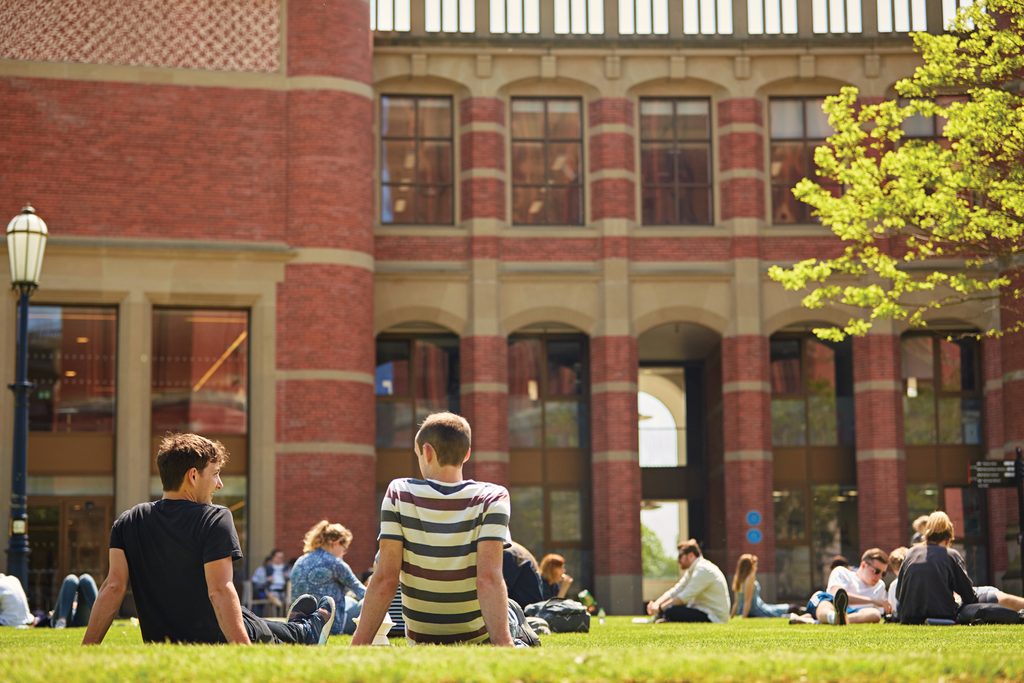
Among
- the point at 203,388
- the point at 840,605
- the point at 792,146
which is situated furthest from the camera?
the point at 792,146

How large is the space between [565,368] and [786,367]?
517cm

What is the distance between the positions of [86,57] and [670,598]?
16869mm

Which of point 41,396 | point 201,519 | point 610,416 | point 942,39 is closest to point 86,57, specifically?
point 41,396

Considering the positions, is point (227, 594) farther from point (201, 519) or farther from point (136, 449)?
point (136, 449)

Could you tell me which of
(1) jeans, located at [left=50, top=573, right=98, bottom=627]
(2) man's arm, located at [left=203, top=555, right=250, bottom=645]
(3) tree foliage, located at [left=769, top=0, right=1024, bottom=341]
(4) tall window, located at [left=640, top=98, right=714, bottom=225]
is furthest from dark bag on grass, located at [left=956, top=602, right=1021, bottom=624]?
(4) tall window, located at [left=640, top=98, right=714, bottom=225]

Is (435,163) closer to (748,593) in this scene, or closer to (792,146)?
(792,146)

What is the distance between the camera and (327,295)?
3153 centimetres

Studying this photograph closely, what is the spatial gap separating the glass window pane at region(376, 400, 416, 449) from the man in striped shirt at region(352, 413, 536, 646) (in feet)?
87.1

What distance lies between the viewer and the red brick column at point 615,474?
33375mm

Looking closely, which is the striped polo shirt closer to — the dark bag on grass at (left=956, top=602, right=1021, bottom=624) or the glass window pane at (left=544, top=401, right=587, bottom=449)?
the dark bag on grass at (left=956, top=602, right=1021, bottom=624)

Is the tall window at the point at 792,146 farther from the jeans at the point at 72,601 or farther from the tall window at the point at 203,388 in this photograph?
the jeans at the point at 72,601

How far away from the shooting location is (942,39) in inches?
907

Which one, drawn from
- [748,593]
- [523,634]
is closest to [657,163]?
[748,593]

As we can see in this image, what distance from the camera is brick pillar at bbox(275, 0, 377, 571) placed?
101ft
